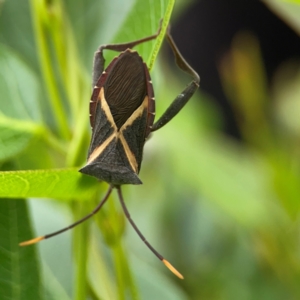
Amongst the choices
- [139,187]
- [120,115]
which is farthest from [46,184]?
[139,187]

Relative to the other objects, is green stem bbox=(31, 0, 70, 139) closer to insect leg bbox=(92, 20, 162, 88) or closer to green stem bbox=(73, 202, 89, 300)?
insect leg bbox=(92, 20, 162, 88)

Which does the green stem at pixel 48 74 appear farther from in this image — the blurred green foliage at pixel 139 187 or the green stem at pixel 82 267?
the green stem at pixel 82 267

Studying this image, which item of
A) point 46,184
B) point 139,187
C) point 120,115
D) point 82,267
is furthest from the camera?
point 139,187

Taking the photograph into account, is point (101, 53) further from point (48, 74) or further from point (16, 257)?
point (16, 257)

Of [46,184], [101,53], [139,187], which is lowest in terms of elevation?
[139,187]

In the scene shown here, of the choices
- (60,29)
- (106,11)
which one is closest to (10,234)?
(60,29)

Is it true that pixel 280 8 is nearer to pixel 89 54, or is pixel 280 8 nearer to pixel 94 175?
pixel 89 54

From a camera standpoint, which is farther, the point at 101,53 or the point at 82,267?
the point at 101,53

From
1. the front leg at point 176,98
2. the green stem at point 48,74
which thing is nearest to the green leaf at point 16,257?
the green stem at point 48,74
